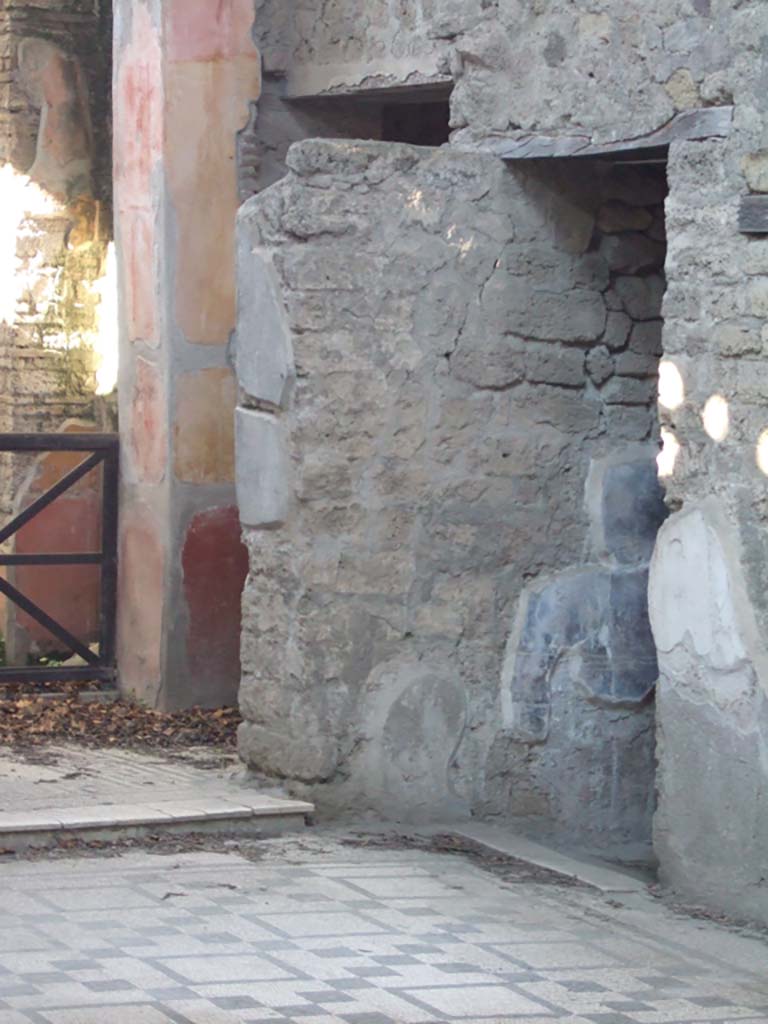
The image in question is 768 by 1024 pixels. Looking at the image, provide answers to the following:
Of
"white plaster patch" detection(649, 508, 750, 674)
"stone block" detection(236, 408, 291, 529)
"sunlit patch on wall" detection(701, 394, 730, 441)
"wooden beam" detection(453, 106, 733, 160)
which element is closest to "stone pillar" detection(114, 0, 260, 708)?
"stone block" detection(236, 408, 291, 529)

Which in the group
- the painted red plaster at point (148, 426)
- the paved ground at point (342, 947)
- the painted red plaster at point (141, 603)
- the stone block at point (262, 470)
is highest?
the painted red plaster at point (148, 426)

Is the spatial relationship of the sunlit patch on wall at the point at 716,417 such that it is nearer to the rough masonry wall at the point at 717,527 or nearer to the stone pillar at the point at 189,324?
the rough masonry wall at the point at 717,527

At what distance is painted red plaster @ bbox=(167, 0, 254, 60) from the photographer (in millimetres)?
8492

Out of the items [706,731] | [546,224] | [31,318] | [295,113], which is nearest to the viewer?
[706,731]

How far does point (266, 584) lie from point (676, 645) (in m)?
1.51

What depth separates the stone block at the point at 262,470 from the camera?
22.0 feet

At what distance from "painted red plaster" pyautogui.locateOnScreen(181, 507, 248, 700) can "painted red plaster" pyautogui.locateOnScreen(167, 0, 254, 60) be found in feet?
6.21

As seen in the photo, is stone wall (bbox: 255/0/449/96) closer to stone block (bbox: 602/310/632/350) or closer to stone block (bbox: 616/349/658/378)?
stone block (bbox: 602/310/632/350)

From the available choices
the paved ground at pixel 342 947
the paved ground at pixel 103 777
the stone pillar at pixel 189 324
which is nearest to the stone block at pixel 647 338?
the paved ground at pixel 342 947

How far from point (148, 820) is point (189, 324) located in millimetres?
2804

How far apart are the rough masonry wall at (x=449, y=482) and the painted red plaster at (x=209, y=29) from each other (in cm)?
198

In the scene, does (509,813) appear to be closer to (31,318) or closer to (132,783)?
(132,783)

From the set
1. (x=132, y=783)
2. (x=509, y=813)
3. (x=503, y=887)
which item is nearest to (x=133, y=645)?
(x=132, y=783)

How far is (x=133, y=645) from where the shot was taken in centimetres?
884
